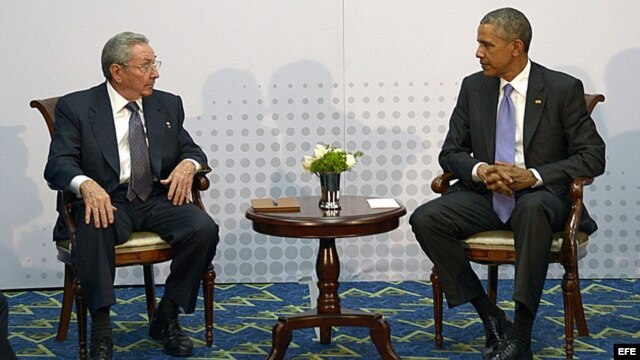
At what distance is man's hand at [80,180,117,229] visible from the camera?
458 centimetres

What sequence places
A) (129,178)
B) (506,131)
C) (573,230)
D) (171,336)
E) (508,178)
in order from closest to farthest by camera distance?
1. (573,230)
2. (508,178)
3. (171,336)
4. (506,131)
5. (129,178)

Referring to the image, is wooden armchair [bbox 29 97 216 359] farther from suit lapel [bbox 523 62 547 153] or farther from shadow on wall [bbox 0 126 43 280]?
suit lapel [bbox 523 62 547 153]

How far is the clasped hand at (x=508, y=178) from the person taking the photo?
4691 mm

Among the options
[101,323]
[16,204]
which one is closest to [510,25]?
[101,323]

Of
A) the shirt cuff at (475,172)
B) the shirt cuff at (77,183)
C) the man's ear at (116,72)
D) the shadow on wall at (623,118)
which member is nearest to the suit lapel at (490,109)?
the shirt cuff at (475,172)

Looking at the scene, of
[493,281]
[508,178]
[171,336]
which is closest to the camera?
[508,178]

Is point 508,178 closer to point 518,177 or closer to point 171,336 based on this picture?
point 518,177

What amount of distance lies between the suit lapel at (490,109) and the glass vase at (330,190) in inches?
30.1

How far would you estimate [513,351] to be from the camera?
446cm

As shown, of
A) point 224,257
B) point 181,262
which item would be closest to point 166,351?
point 181,262

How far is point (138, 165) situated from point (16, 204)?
1.54 metres

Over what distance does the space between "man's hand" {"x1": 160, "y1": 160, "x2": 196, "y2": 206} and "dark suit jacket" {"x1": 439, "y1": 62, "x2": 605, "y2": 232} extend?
3.90 feet

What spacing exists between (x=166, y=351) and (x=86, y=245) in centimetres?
61

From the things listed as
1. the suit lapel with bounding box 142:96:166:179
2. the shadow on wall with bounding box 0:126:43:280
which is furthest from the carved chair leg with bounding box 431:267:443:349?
the shadow on wall with bounding box 0:126:43:280
